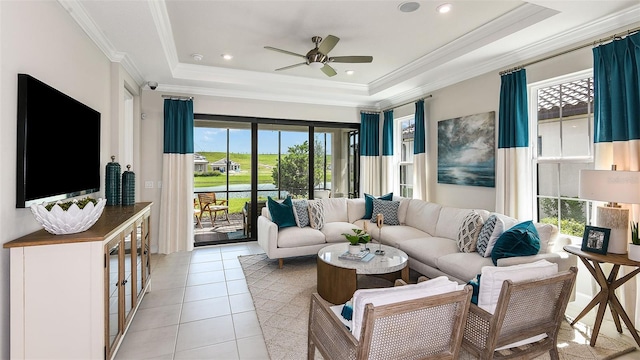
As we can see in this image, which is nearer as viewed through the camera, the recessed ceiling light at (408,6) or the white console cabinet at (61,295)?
the white console cabinet at (61,295)

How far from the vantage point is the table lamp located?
235 cm

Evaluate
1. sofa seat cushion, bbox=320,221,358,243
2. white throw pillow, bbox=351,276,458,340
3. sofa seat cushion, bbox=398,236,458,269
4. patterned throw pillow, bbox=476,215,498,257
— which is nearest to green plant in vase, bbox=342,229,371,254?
sofa seat cushion, bbox=398,236,458,269

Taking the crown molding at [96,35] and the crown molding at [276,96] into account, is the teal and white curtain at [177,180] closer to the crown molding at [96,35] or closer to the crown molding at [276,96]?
the crown molding at [276,96]

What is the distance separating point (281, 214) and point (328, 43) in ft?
8.23

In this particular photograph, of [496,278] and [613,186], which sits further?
[613,186]

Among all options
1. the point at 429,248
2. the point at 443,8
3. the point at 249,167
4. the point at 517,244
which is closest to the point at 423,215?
the point at 429,248

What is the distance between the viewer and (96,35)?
306cm

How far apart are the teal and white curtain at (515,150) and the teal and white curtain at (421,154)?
4.76 feet

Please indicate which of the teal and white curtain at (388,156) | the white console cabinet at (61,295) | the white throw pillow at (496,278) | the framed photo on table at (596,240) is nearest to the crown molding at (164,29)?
the white console cabinet at (61,295)

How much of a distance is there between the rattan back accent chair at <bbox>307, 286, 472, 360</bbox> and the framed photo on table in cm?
185

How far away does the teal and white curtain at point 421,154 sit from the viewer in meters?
5.14

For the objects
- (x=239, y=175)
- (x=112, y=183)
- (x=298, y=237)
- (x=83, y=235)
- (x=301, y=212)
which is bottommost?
(x=298, y=237)

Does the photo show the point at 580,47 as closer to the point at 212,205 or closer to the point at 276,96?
the point at 276,96

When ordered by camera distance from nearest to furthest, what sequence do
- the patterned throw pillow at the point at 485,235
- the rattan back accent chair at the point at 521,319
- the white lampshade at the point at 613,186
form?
the rattan back accent chair at the point at 521,319 < the white lampshade at the point at 613,186 < the patterned throw pillow at the point at 485,235
